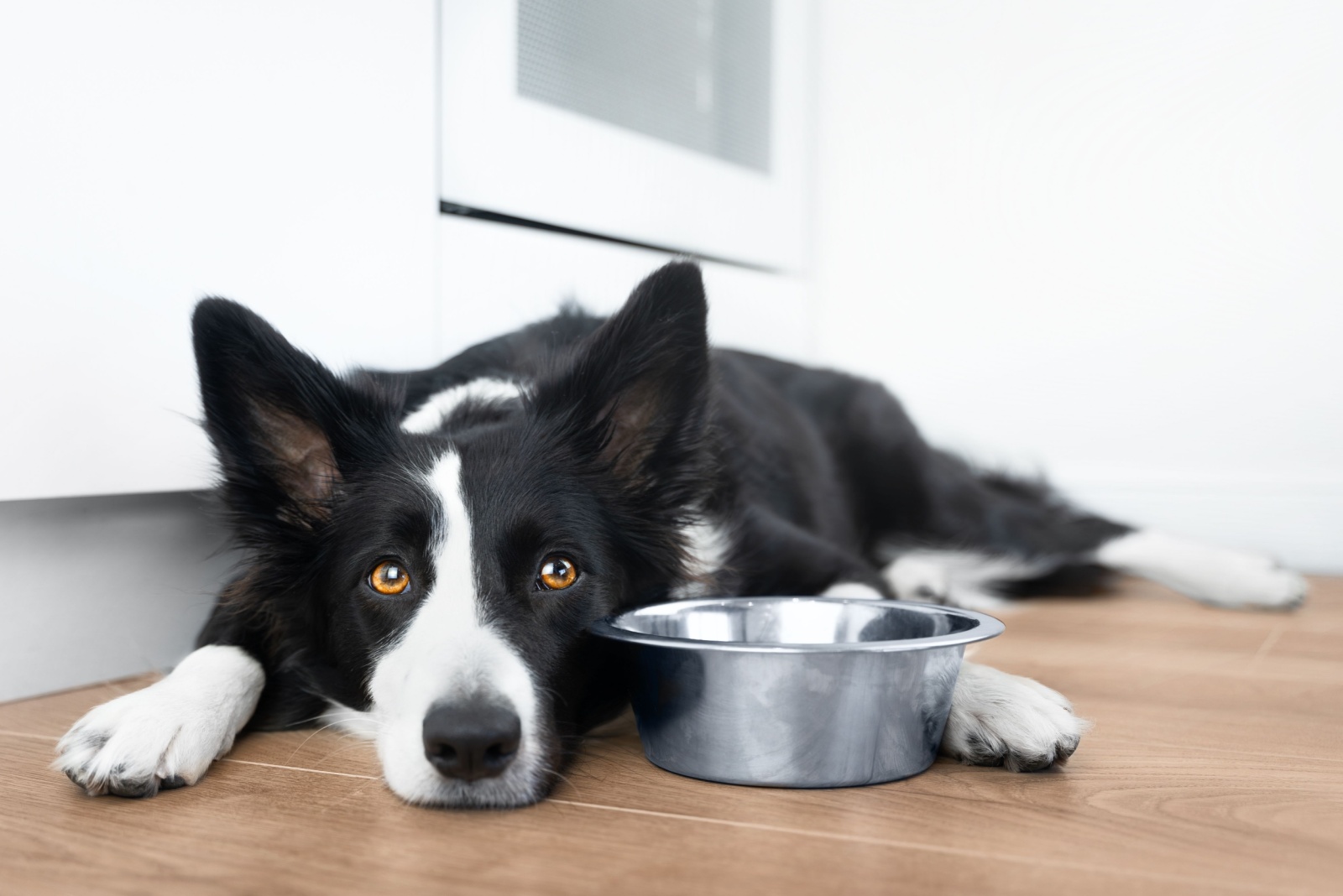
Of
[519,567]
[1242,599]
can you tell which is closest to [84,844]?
[519,567]

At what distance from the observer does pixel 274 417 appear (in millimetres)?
1696

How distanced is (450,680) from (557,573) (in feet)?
0.91

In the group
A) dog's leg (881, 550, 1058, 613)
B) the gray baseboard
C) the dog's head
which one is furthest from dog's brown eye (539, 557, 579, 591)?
dog's leg (881, 550, 1058, 613)

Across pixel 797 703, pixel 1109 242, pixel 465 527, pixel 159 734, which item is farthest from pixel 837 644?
pixel 1109 242

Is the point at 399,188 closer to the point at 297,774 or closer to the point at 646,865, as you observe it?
the point at 297,774

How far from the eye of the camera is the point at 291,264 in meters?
2.32

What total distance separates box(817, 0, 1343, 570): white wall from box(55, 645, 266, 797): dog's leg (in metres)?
2.87

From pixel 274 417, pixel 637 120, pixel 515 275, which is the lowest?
pixel 274 417

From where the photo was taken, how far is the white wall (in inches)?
142

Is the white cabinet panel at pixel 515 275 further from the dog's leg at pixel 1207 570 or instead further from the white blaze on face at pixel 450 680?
the dog's leg at pixel 1207 570

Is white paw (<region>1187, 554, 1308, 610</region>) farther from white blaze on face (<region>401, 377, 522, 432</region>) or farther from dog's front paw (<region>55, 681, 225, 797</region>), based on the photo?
dog's front paw (<region>55, 681, 225, 797</region>)

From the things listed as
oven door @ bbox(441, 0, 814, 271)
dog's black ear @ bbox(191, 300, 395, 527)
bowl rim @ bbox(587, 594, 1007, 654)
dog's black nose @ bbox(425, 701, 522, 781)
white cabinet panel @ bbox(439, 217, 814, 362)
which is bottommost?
dog's black nose @ bbox(425, 701, 522, 781)

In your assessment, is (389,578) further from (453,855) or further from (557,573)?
(453,855)

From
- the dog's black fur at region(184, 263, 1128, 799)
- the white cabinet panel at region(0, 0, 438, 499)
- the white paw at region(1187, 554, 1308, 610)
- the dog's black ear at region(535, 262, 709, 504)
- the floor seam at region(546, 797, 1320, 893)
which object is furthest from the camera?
the white paw at region(1187, 554, 1308, 610)
